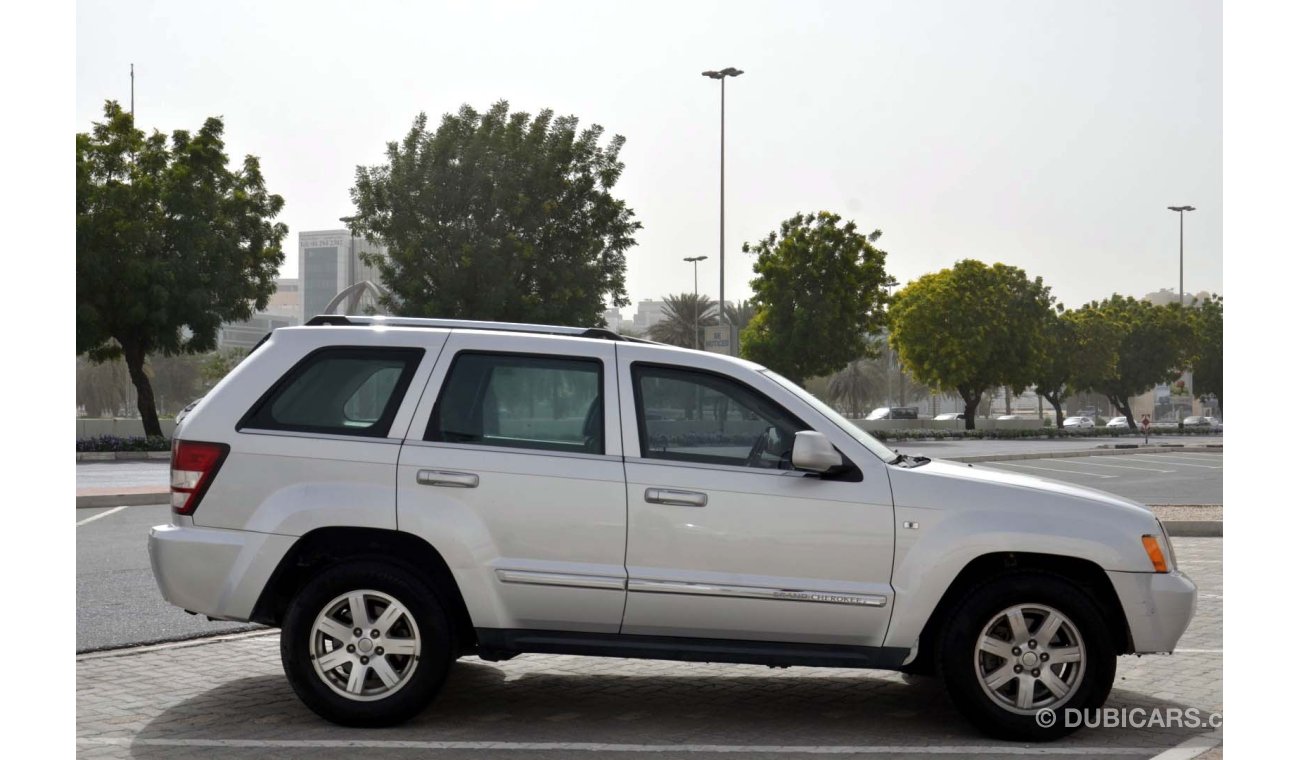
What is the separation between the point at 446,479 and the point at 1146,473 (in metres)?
25.2

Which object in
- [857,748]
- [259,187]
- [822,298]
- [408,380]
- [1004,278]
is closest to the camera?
[857,748]

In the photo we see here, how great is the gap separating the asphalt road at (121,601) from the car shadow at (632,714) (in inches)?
64.8

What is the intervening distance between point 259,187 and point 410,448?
36259 mm

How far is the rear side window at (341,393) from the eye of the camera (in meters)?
6.20

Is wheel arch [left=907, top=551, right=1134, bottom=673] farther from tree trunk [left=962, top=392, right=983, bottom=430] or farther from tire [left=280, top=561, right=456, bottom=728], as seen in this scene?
tree trunk [left=962, top=392, right=983, bottom=430]

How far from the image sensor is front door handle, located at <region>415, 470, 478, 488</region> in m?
6.02

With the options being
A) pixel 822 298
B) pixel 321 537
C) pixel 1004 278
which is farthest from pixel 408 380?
pixel 1004 278

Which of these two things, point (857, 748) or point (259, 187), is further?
point (259, 187)

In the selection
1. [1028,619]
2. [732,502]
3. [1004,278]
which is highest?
[1004,278]

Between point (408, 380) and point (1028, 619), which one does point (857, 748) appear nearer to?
point (1028, 619)

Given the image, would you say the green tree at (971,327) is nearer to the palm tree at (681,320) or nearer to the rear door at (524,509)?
the palm tree at (681,320)

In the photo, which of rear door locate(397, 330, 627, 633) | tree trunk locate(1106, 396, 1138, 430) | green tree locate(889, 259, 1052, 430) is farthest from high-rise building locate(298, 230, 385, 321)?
rear door locate(397, 330, 627, 633)

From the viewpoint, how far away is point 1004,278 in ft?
204

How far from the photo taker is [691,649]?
234 inches
